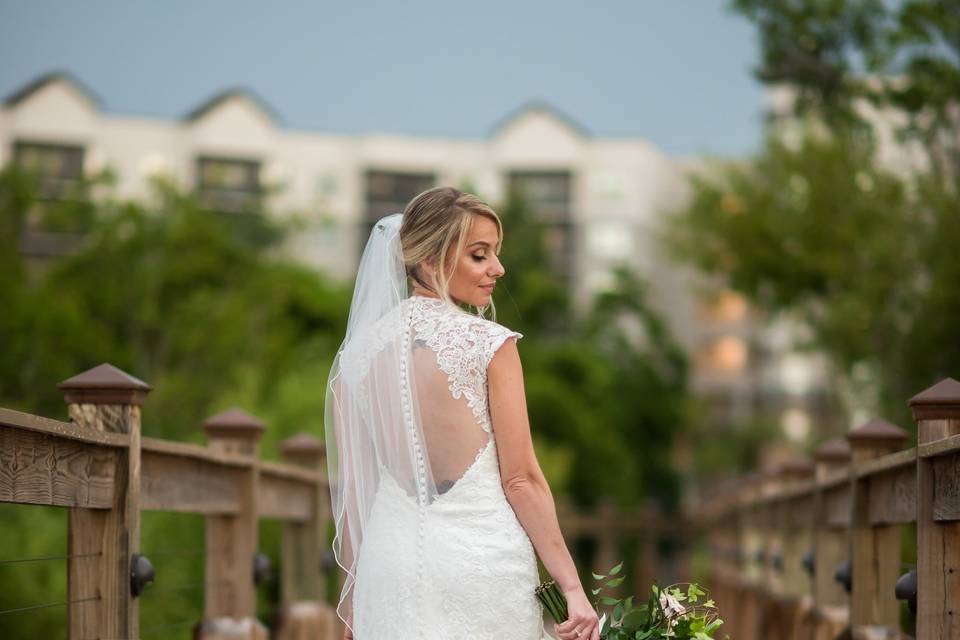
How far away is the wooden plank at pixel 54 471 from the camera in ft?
11.6

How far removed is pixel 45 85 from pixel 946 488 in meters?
48.7

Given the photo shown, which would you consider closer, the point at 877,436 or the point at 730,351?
the point at 877,436

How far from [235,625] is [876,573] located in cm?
266

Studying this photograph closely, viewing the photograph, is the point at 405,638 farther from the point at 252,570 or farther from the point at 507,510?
the point at 252,570

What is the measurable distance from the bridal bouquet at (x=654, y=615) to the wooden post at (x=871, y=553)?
7.71ft

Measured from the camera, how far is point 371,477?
156 inches

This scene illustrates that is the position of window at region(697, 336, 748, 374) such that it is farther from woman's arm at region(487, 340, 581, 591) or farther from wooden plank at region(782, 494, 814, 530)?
woman's arm at region(487, 340, 581, 591)

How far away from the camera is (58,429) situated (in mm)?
3791

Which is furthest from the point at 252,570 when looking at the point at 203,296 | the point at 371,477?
the point at 203,296

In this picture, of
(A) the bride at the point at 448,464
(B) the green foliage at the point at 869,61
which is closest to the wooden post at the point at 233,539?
(A) the bride at the point at 448,464

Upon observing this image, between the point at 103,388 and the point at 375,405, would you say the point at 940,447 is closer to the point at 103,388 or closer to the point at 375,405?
the point at 375,405

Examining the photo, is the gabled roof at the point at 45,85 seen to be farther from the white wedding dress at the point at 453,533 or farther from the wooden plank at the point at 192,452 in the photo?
A: the white wedding dress at the point at 453,533

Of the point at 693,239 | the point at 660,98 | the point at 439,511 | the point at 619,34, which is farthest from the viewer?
the point at 619,34

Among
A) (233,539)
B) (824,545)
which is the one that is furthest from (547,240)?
(233,539)
